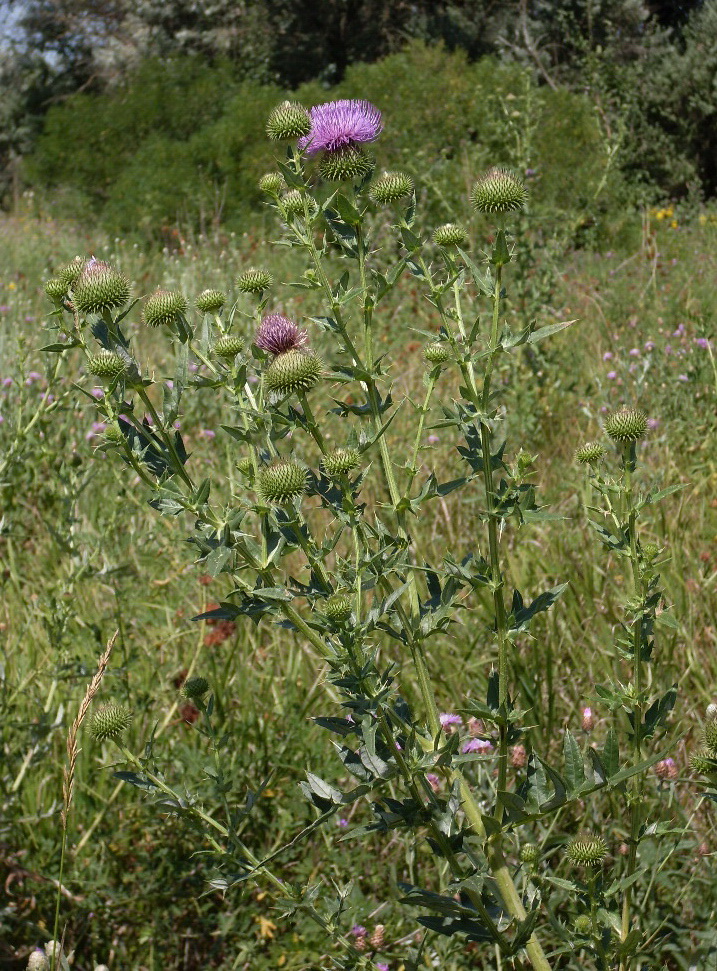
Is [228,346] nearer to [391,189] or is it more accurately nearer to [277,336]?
[277,336]

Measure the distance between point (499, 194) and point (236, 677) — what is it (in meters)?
1.82

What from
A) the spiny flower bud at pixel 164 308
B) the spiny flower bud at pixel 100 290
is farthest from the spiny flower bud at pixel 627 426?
the spiny flower bud at pixel 100 290

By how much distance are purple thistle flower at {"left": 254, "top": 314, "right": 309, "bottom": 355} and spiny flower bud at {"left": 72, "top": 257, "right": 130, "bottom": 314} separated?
284 mm

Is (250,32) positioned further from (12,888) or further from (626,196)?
(12,888)

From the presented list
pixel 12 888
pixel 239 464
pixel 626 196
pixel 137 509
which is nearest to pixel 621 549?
pixel 239 464

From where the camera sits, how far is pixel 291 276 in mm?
8070

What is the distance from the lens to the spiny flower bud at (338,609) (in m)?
1.48

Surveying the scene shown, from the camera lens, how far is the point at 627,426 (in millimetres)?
1801

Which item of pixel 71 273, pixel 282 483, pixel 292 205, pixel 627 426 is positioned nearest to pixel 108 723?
pixel 282 483

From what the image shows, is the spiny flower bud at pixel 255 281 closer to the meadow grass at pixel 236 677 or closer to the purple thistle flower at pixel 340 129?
the purple thistle flower at pixel 340 129

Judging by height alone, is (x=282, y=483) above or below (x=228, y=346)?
below

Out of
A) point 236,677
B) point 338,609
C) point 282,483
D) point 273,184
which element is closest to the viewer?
point 338,609

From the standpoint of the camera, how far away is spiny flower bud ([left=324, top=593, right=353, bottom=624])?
1.48 metres

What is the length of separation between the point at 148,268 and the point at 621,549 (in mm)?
7887
